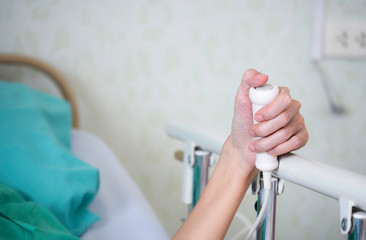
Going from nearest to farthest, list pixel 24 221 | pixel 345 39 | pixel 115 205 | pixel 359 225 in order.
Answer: pixel 359 225, pixel 24 221, pixel 115 205, pixel 345 39

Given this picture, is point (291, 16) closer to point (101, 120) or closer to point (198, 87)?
point (198, 87)

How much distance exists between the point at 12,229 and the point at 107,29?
87cm

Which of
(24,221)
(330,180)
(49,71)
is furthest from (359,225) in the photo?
(49,71)

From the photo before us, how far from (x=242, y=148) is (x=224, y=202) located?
0.28 ft

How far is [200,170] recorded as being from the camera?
705 millimetres

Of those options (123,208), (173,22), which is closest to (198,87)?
(173,22)

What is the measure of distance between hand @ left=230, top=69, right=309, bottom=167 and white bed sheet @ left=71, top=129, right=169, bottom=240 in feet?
1.06

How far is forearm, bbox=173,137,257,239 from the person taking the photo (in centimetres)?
57

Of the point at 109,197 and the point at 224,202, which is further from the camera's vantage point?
the point at 109,197

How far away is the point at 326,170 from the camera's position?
0.45m

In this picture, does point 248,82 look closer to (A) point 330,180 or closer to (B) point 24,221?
(A) point 330,180

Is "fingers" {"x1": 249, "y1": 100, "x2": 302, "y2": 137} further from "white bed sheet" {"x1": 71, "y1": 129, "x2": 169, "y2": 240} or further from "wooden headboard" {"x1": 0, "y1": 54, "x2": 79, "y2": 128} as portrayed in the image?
"wooden headboard" {"x1": 0, "y1": 54, "x2": 79, "y2": 128}

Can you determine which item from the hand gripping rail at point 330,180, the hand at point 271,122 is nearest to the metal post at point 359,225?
the hand gripping rail at point 330,180

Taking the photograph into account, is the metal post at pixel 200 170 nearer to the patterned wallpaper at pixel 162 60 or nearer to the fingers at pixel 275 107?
the fingers at pixel 275 107
